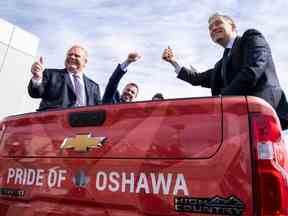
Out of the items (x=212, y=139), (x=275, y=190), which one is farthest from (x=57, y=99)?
(x=275, y=190)

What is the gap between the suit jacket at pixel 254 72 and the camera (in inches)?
103

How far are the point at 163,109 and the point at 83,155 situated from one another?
0.55m

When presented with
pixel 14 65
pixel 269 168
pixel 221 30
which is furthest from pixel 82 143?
pixel 14 65

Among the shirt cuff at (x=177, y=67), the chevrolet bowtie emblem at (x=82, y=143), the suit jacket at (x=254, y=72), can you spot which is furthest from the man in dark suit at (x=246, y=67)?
the chevrolet bowtie emblem at (x=82, y=143)

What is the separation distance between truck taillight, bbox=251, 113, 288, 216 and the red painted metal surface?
0.04 metres

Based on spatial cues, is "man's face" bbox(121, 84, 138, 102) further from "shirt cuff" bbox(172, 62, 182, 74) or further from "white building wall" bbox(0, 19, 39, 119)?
"white building wall" bbox(0, 19, 39, 119)

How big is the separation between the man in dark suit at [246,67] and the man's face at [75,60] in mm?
1508

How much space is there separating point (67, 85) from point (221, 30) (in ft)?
5.32

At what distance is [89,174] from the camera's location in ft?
6.81

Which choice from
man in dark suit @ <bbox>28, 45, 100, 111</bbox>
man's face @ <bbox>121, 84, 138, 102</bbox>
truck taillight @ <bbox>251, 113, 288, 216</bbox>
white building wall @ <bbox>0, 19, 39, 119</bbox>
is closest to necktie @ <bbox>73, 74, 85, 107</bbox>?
man in dark suit @ <bbox>28, 45, 100, 111</bbox>

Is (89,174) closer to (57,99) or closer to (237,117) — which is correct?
(237,117)

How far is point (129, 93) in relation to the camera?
5.31 m

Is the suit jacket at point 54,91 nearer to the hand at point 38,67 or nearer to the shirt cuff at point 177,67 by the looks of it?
the hand at point 38,67

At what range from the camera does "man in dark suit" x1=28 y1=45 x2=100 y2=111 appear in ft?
11.7
